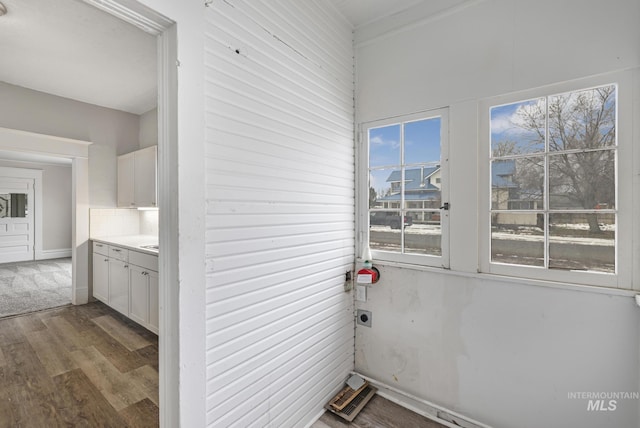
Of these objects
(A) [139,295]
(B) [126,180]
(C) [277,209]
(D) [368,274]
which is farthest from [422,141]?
(B) [126,180]

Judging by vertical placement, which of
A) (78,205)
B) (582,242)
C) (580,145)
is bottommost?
(582,242)

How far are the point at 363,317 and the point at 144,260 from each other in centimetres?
224

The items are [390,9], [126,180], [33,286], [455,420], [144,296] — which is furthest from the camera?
[33,286]

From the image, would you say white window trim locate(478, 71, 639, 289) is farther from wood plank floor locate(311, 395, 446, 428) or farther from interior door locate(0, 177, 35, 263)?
interior door locate(0, 177, 35, 263)

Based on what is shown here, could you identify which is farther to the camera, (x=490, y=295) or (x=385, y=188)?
(x=385, y=188)

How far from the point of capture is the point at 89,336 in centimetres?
287

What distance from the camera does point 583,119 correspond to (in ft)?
4.96

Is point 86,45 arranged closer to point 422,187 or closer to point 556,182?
point 422,187

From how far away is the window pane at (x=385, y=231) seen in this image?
209cm

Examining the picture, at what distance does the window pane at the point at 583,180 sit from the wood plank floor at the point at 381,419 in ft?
5.22

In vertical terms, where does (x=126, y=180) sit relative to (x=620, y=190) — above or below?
above

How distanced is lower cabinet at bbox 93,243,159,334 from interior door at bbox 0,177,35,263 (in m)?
4.07

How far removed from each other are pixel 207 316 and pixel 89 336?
265cm

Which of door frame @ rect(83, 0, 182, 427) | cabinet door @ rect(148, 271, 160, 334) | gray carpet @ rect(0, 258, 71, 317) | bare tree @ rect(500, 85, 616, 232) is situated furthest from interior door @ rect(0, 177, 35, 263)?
bare tree @ rect(500, 85, 616, 232)
